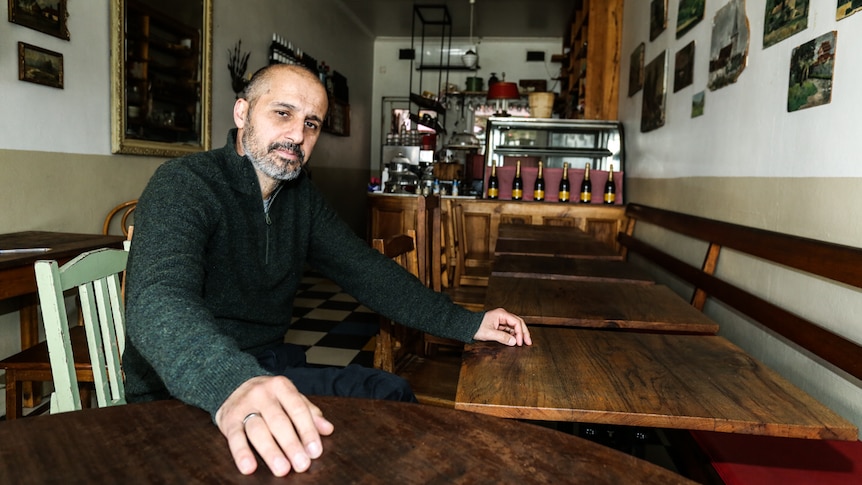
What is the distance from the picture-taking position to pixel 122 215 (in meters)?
3.78

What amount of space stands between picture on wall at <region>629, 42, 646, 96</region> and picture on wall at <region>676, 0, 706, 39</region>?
89 cm

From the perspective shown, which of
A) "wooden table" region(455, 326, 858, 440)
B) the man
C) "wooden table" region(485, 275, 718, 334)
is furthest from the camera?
"wooden table" region(485, 275, 718, 334)

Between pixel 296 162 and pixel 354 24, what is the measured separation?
7.90 m

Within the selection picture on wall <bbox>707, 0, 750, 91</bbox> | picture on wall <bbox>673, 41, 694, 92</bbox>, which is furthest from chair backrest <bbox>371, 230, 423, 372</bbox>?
picture on wall <bbox>673, 41, 694, 92</bbox>

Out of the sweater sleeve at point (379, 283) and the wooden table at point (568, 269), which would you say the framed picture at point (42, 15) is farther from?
the wooden table at point (568, 269)

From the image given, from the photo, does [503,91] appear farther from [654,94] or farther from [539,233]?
[539,233]

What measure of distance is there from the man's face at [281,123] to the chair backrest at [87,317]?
19.0 inches

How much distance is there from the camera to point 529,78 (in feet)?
32.3

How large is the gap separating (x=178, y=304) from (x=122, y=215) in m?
3.26

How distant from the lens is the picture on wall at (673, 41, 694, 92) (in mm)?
3316

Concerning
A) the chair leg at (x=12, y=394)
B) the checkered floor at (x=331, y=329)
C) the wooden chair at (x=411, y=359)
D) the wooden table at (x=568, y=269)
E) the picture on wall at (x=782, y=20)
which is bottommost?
the checkered floor at (x=331, y=329)

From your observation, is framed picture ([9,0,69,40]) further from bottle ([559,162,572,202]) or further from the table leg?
bottle ([559,162,572,202])

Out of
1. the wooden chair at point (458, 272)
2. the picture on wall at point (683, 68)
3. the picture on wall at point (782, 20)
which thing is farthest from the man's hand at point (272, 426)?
the picture on wall at point (683, 68)

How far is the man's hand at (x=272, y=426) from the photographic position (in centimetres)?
68
